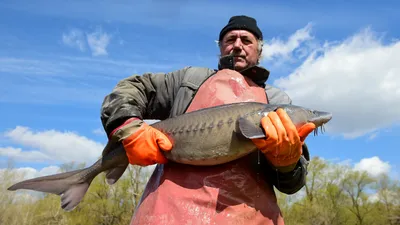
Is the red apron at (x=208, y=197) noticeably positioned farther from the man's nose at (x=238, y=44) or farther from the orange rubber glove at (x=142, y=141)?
the man's nose at (x=238, y=44)

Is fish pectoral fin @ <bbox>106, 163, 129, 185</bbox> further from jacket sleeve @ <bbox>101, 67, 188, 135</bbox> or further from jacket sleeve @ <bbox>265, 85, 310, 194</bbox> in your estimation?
jacket sleeve @ <bbox>265, 85, 310, 194</bbox>

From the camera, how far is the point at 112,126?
10.2ft

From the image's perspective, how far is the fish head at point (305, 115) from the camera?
3.03 m

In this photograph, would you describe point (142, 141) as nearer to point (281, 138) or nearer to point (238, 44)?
point (281, 138)

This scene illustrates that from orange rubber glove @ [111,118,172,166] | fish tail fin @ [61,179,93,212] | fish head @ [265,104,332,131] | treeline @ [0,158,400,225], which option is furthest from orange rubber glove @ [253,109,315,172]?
treeline @ [0,158,400,225]

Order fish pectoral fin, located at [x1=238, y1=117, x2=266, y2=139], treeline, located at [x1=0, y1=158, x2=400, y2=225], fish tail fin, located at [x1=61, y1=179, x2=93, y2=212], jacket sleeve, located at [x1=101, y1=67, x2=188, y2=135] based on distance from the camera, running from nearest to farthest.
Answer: fish pectoral fin, located at [x1=238, y1=117, x2=266, y2=139], jacket sleeve, located at [x1=101, y1=67, x2=188, y2=135], fish tail fin, located at [x1=61, y1=179, x2=93, y2=212], treeline, located at [x1=0, y1=158, x2=400, y2=225]

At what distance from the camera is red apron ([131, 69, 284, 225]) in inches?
108

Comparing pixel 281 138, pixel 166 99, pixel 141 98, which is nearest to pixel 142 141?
pixel 141 98

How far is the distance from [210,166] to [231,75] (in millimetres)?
794

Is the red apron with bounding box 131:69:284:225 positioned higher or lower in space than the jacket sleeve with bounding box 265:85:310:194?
lower

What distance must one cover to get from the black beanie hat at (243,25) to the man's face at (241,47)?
1.3 inches

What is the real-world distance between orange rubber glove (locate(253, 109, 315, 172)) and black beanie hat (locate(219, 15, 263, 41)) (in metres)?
1.03

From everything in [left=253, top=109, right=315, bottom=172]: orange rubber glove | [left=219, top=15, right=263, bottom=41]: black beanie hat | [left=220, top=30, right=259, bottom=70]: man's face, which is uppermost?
[left=219, top=15, right=263, bottom=41]: black beanie hat

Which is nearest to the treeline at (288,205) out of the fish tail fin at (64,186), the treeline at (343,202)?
the treeline at (343,202)
